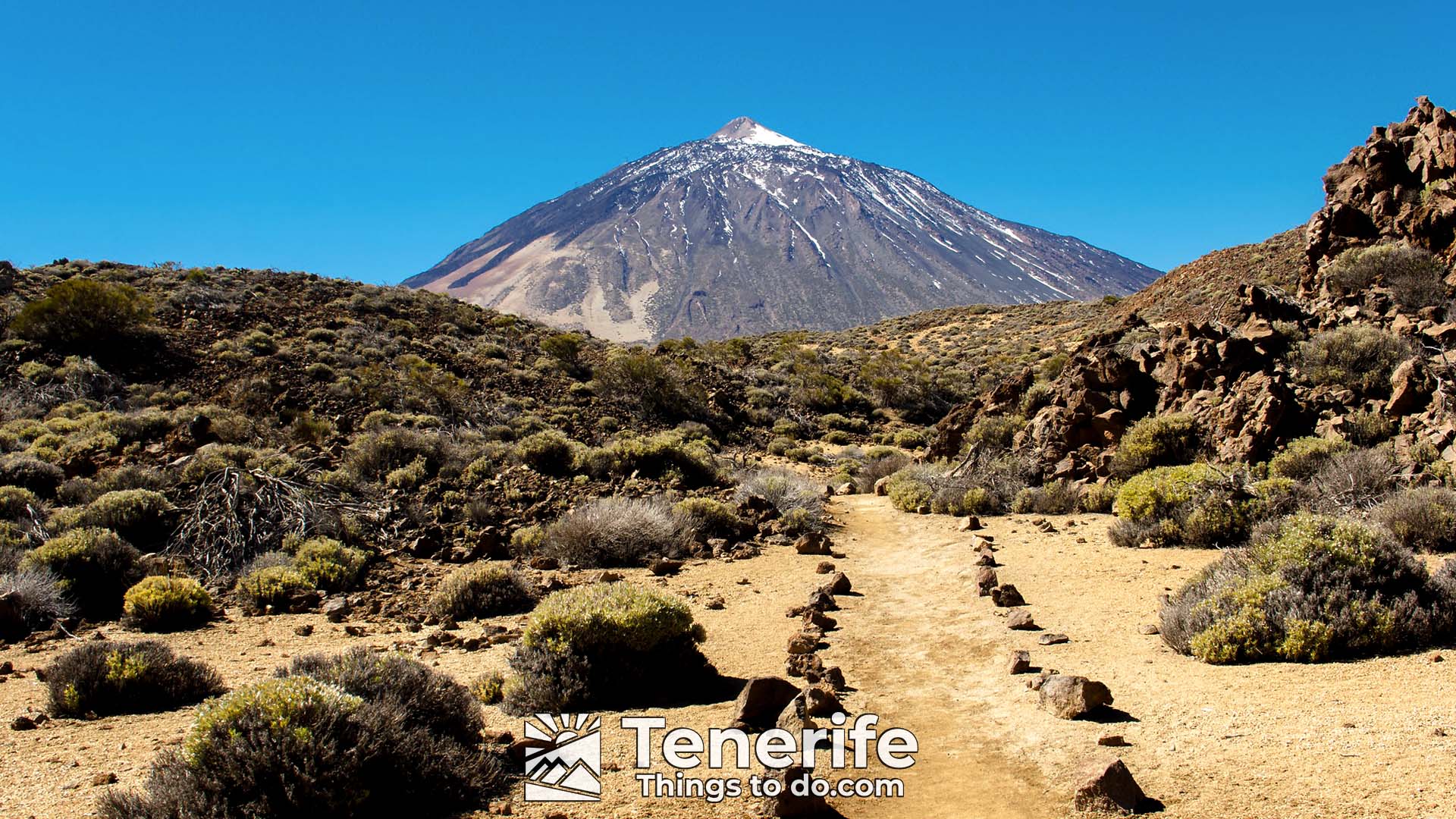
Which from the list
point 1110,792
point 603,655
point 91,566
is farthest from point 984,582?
Result: point 91,566

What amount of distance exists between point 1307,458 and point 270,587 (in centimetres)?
1140

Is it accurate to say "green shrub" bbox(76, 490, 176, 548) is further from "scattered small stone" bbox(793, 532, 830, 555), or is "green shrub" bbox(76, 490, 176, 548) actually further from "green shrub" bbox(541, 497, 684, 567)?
"scattered small stone" bbox(793, 532, 830, 555)

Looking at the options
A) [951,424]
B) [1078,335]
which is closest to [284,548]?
[951,424]

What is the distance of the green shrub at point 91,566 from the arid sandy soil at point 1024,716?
3.25 feet

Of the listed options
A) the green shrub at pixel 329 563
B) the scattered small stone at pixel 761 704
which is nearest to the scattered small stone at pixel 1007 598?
the scattered small stone at pixel 761 704

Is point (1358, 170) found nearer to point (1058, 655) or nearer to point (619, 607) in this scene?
point (1058, 655)

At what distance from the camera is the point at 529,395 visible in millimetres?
19141

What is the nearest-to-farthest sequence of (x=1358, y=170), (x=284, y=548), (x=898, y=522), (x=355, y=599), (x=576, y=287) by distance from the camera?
(x=355, y=599), (x=284, y=548), (x=898, y=522), (x=1358, y=170), (x=576, y=287)

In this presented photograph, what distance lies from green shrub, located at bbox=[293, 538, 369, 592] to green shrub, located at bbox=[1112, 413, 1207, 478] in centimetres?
1005

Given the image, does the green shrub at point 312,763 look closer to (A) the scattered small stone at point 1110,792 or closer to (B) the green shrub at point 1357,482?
(A) the scattered small stone at point 1110,792

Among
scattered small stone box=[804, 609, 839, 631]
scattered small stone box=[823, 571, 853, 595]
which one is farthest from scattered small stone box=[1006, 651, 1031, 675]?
scattered small stone box=[823, 571, 853, 595]

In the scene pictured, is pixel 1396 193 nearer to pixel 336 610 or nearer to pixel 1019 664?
pixel 1019 664

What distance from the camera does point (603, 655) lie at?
5184mm

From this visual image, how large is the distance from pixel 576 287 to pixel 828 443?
153676 mm
